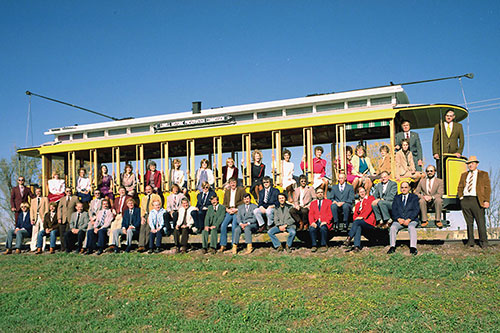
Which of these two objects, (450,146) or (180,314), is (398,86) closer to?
(450,146)

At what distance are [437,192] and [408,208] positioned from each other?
0.91 m

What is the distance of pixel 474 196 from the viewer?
440 inches

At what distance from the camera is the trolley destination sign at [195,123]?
15.3 metres

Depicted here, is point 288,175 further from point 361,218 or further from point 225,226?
point 361,218

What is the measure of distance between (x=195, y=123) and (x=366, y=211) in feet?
21.3

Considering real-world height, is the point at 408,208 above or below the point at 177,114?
below

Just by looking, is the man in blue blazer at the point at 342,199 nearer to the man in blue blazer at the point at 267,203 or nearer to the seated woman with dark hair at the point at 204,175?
the man in blue blazer at the point at 267,203

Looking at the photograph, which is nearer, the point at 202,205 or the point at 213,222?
the point at 213,222

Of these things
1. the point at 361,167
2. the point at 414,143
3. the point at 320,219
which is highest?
the point at 414,143

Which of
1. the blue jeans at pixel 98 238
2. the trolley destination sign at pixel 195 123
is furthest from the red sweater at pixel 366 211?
the blue jeans at pixel 98 238

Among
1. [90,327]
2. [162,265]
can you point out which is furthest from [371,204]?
[90,327]

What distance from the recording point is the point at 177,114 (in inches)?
665

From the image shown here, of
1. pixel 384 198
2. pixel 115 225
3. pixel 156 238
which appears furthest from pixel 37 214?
pixel 384 198

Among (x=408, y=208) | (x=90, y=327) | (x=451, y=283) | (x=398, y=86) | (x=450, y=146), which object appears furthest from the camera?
(x=398, y=86)
